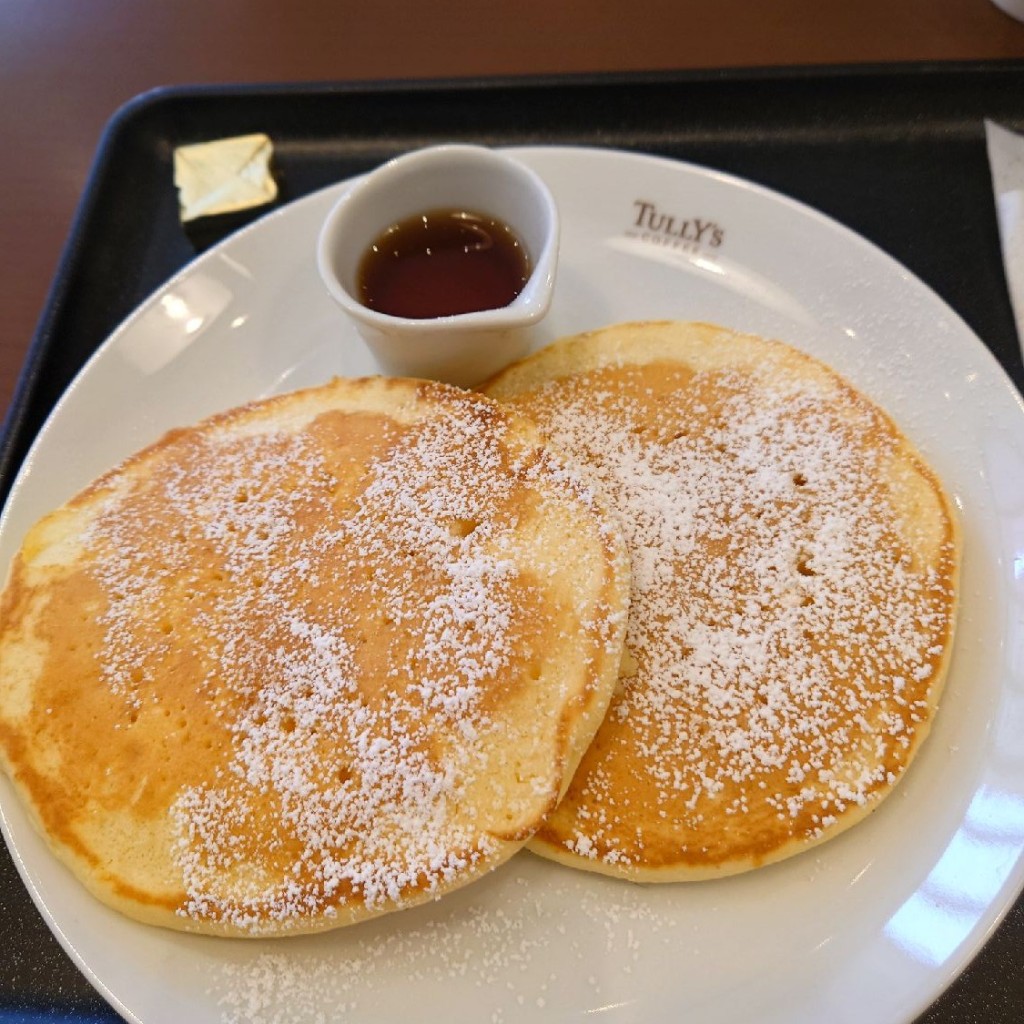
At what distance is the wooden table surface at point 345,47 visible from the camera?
206cm

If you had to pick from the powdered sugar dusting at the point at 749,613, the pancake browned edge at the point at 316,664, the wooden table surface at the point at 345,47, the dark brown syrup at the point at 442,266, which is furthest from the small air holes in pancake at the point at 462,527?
the wooden table surface at the point at 345,47

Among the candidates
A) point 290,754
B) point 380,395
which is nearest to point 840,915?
point 290,754

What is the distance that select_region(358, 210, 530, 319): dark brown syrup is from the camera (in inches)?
58.7

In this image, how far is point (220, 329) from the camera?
1685 millimetres

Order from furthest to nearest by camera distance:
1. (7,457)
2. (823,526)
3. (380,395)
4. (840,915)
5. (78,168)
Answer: (78,168) → (7,457) → (380,395) → (823,526) → (840,915)

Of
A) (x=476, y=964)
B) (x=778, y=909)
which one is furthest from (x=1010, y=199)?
(x=476, y=964)

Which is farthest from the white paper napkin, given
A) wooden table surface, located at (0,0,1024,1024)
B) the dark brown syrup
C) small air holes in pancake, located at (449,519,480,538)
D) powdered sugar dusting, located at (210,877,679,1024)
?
powdered sugar dusting, located at (210,877,679,1024)

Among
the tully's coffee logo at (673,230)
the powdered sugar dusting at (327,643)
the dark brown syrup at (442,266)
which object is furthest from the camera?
the tully's coffee logo at (673,230)

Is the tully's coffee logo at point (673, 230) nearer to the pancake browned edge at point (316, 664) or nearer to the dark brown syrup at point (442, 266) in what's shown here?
the dark brown syrup at point (442, 266)

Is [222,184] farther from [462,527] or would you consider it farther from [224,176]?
[462,527]

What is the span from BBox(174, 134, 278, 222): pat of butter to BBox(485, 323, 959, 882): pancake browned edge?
0.88 m

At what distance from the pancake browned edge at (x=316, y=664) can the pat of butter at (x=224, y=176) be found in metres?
0.80

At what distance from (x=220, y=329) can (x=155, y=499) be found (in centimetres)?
47

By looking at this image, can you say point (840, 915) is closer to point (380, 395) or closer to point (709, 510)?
point (709, 510)
